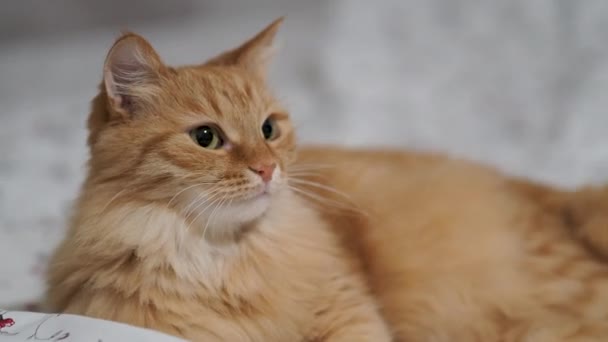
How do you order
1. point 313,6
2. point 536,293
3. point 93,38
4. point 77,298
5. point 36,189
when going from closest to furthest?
point 77,298, point 536,293, point 36,189, point 93,38, point 313,6

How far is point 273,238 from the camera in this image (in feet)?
5.05

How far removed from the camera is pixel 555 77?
2.88 m

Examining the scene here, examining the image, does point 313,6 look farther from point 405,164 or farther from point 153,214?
point 153,214

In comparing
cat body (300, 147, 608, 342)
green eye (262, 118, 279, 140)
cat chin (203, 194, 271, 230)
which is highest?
green eye (262, 118, 279, 140)

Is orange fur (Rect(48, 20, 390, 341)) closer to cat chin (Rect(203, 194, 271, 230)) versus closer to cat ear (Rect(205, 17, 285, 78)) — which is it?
cat chin (Rect(203, 194, 271, 230))

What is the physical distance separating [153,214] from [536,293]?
1.12m

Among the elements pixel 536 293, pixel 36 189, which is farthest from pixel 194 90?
pixel 36 189

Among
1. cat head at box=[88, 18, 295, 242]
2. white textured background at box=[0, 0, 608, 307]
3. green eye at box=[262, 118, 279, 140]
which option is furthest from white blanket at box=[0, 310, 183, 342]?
white textured background at box=[0, 0, 608, 307]

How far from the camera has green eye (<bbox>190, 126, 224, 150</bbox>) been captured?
1.39 m

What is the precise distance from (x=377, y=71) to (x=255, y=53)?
160 cm

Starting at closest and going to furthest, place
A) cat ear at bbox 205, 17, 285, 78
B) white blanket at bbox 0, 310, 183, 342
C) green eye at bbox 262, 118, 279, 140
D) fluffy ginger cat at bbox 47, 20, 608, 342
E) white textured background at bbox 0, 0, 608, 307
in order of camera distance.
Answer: white blanket at bbox 0, 310, 183, 342
fluffy ginger cat at bbox 47, 20, 608, 342
green eye at bbox 262, 118, 279, 140
cat ear at bbox 205, 17, 285, 78
white textured background at bbox 0, 0, 608, 307

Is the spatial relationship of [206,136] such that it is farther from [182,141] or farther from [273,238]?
[273,238]

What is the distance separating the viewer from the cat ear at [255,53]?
1659 mm

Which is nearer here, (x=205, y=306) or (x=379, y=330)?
(x=205, y=306)
